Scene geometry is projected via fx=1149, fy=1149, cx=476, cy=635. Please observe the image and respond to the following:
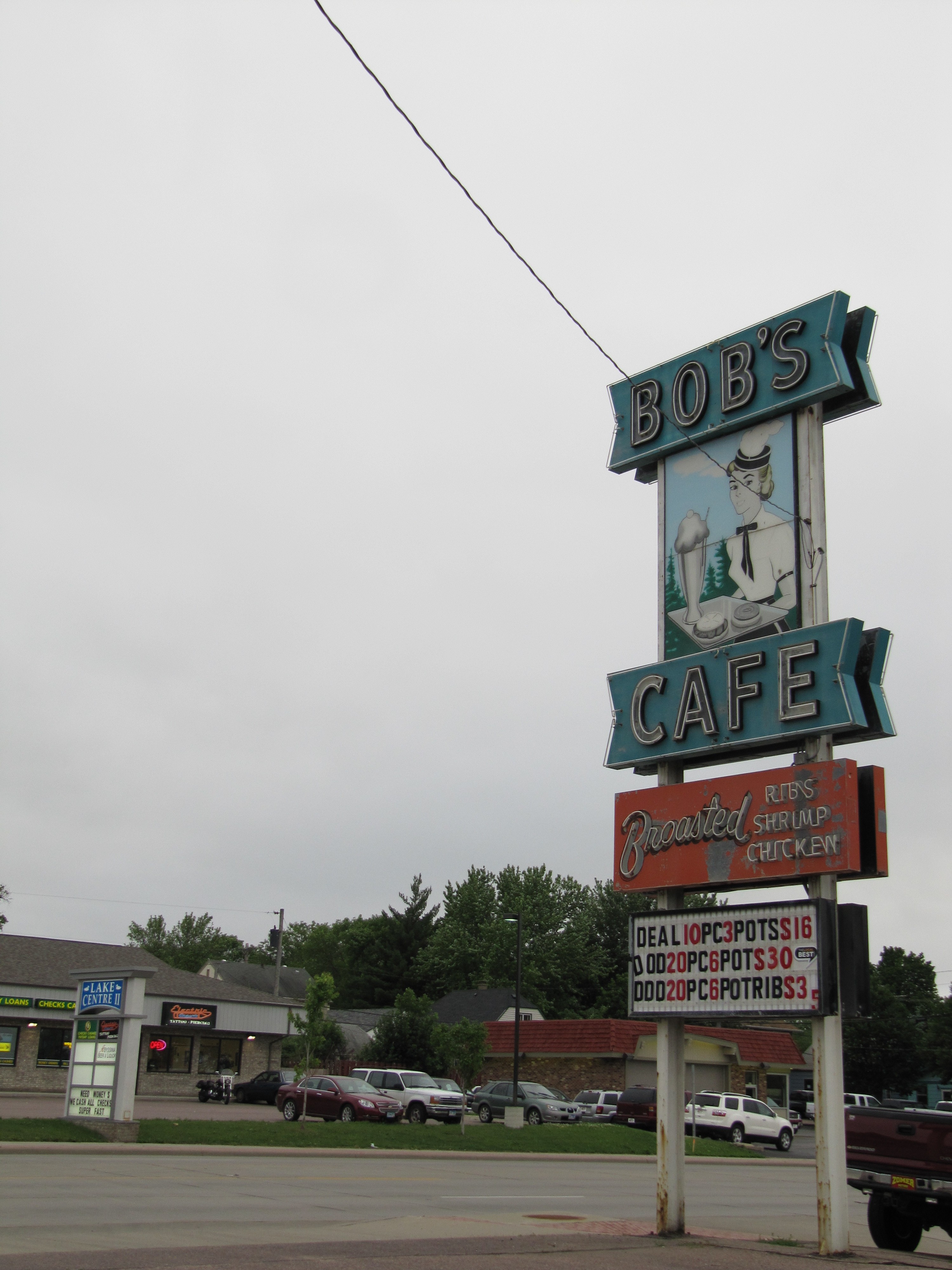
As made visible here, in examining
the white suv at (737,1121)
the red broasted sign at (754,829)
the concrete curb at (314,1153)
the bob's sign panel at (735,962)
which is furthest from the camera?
the white suv at (737,1121)

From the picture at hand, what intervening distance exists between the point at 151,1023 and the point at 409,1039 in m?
10.8

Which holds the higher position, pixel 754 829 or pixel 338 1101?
pixel 754 829

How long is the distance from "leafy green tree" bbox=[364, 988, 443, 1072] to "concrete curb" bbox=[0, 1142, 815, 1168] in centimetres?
1701

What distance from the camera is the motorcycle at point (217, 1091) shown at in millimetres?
42656

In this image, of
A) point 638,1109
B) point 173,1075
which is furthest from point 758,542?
point 173,1075

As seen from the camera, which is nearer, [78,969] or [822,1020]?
[822,1020]

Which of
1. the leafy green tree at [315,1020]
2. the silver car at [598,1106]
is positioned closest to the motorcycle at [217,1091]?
the leafy green tree at [315,1020]

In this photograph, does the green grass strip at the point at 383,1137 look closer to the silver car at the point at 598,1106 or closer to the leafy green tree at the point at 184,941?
the silver car at the point at 598,1106

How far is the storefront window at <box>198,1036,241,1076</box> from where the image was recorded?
4684 centimetres

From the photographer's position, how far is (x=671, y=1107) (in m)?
14.6

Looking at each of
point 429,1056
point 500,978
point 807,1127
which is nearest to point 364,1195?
point 429,1056

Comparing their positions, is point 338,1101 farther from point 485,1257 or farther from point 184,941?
point 184,941

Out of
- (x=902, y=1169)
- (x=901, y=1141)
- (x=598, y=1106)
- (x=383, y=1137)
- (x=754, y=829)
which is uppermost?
(x=754, y=829)

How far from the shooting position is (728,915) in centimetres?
1434
